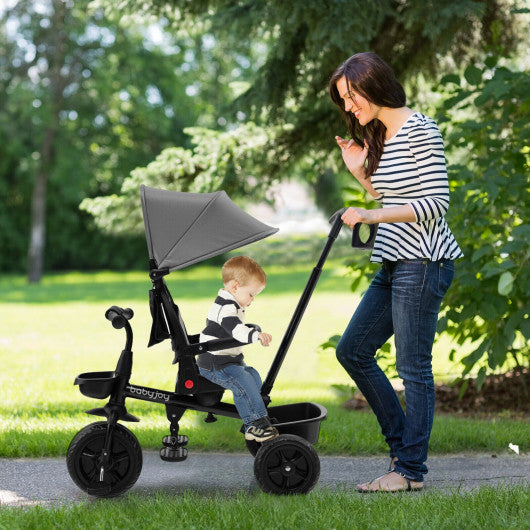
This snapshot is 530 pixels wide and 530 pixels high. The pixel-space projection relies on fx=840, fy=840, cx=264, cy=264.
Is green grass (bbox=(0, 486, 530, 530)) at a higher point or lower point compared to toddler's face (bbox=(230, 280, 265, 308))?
lower

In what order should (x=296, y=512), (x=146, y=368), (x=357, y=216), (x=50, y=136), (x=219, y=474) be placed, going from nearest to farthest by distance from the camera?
(x=296, y=512), (x=357, y=216), (x=219, y=474), (x=146, y=368), (x=50, y=136)

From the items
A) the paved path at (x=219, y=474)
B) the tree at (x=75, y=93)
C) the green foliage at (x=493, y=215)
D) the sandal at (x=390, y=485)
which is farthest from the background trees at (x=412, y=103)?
the tree at (x=75, y=93)

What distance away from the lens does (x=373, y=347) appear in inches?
154

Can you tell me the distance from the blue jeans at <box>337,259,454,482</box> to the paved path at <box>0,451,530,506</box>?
275mm

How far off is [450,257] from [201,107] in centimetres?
2684

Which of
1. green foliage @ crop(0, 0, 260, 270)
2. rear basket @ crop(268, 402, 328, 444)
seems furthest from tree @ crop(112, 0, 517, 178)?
green foliage @ crop(0, 0, 260, 270)

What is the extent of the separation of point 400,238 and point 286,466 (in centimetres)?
112

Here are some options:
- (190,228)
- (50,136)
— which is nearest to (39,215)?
(50,136)

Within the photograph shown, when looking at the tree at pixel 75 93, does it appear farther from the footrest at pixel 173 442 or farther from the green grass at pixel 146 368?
the footrest at pixel 173 442

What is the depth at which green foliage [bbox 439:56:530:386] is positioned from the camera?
512 centimetres

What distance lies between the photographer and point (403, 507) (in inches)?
136

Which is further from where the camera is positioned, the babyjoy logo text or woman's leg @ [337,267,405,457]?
woman's leg @ [337,267,405,457]

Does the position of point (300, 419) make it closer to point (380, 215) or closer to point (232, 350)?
point (232, 350)

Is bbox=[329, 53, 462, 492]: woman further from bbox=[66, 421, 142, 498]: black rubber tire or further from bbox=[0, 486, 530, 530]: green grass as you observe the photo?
bbox=[66, 421, 142, 498]: black rubber tire
